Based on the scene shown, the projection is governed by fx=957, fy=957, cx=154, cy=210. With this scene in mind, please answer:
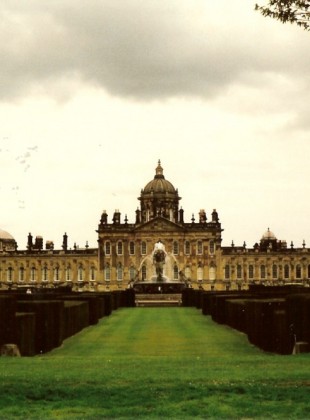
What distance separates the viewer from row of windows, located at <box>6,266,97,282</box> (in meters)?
118

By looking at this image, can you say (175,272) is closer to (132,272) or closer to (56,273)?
(132,272)

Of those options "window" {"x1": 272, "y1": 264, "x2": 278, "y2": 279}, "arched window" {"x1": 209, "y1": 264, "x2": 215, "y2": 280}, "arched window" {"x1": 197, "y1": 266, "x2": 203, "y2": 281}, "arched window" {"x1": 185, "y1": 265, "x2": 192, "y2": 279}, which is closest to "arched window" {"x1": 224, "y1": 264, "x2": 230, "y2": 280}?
"arched window" {"x1": 209, "y1": 264, "x2": 215, "y2": 280}

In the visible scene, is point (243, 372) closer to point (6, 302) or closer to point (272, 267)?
point (6, 302)

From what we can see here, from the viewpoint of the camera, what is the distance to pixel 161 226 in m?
117

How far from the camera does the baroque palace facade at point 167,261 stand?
11550cm

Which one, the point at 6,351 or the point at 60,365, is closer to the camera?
the point at 60,365

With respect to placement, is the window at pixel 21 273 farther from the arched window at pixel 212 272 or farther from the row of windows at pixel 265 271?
the row of windows at pixel 265 271

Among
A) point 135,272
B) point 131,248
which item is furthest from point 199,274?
point 131,248

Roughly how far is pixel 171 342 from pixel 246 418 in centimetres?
1190

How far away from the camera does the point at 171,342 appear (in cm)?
2033

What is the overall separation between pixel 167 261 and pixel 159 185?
17.5 meters

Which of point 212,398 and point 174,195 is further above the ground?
point 174,195

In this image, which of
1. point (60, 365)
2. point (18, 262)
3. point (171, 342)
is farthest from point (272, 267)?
point (60, 365)

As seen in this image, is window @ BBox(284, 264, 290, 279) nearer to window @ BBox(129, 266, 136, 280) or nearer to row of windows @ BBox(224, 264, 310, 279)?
row of windows @ BBox(224, 264, 310, 279)
